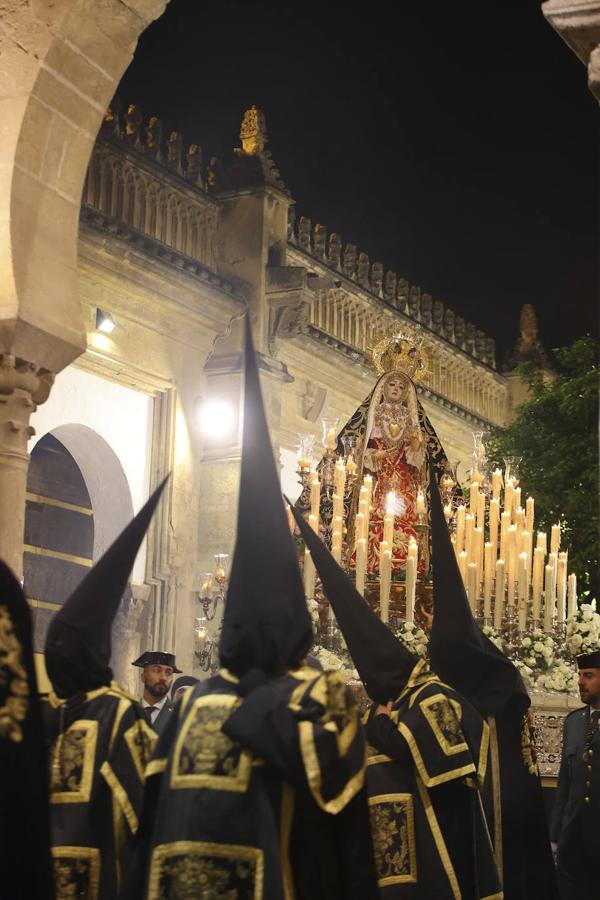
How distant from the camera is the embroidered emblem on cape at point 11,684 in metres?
3.06

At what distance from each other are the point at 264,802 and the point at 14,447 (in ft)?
13.6

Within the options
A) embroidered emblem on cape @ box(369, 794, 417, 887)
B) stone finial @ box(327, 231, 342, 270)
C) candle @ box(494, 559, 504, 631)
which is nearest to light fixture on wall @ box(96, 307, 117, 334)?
stone finial @ box(327, 231, 342, 270)

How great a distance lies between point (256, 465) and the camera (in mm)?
4125

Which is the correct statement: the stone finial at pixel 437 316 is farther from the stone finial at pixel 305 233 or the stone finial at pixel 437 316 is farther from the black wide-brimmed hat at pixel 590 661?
the black wide-brimmed hat at pixel 590 661

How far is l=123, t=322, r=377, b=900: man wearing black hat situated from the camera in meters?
3.86

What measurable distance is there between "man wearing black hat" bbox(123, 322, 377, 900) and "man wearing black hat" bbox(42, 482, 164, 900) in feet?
2.56

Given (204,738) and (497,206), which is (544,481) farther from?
(204,738)

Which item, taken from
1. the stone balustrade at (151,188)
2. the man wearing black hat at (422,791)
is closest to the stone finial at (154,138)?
the stone balustrade at (151,188)

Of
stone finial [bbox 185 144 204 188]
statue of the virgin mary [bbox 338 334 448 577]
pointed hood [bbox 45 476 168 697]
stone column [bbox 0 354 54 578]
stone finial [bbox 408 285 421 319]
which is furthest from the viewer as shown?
stone finial [bbox 408 285 421 319]

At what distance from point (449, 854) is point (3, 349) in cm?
355

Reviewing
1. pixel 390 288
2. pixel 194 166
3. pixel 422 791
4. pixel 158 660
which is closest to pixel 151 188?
pixel 194 166

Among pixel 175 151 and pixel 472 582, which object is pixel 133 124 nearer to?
pixel 175 151

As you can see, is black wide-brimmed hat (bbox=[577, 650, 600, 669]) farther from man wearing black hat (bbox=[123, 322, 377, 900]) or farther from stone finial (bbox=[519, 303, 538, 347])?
stone finial (bbox=[519, 303, 538, 347])

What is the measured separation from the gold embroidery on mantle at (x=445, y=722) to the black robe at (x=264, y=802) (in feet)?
6.20
